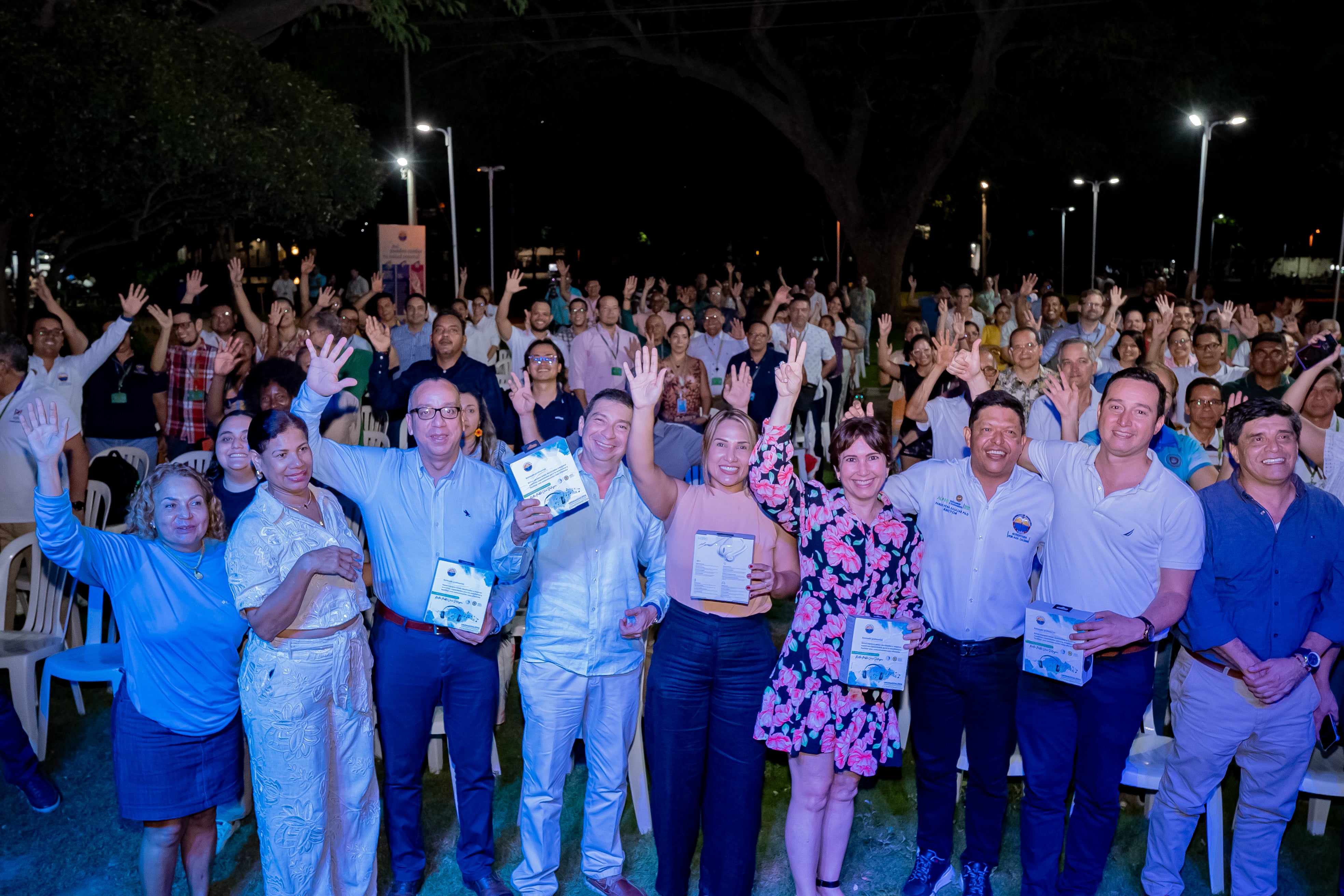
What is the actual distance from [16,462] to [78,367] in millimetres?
1182

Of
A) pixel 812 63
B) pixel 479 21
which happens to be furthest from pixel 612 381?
pixel 812 63

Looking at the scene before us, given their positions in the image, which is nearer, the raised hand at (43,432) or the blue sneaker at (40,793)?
the raised hand at (43,432)

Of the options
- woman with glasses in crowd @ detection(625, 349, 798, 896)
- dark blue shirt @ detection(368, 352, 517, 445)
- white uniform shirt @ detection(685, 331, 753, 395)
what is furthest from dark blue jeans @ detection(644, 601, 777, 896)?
white uniform shirt @ detection(685, 331, 753, 395)

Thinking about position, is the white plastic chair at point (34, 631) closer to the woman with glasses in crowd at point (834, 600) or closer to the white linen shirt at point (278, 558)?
the white linen shirt at point (278, 558)

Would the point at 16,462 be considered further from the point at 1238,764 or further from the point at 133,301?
the point at 1238,764

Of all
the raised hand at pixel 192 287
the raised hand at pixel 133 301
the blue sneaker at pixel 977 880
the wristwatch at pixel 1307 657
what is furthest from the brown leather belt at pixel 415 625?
the raised hand at pixel 192 287

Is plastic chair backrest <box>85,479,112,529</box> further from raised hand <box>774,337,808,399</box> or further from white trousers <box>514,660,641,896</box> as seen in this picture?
raised hand <box>774,337,808,399</box>

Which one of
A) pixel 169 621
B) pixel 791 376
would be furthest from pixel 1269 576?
pixel 169 621

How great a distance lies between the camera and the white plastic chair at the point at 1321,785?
4109 mm

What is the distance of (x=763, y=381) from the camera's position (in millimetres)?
8266

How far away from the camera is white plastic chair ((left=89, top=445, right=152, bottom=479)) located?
23.0 ft

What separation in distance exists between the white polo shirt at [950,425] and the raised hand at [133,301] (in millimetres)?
4977

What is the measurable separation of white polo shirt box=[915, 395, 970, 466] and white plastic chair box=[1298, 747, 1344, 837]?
229cm

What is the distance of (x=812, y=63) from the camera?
23.8 metres
